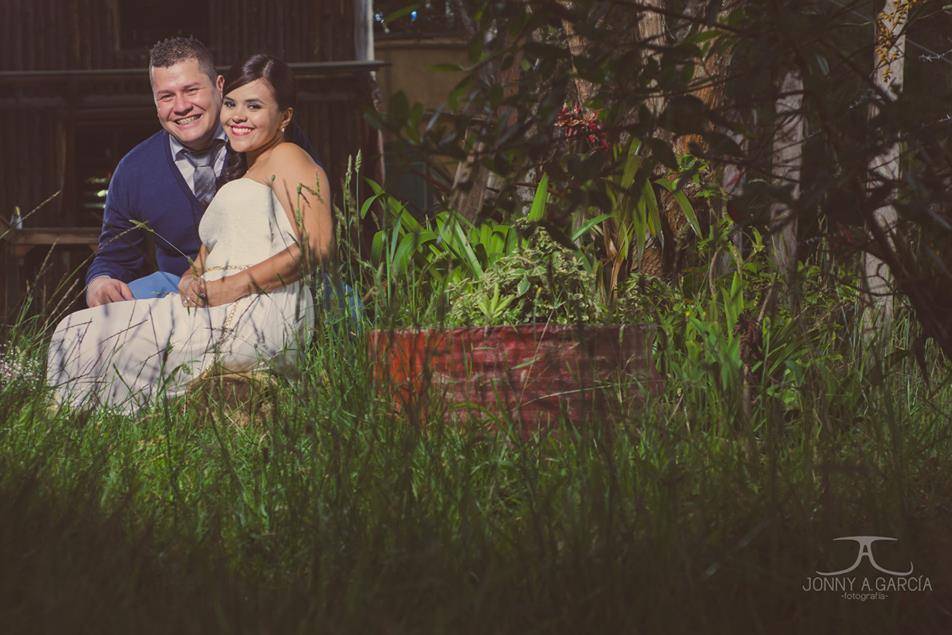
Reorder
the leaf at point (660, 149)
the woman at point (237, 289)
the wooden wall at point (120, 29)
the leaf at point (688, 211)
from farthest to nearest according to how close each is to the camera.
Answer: the wooden wall at point (120, 29)
the leaf at point (688, 211)
the woman at point (237, 289)
the leaf at point (660, 149)

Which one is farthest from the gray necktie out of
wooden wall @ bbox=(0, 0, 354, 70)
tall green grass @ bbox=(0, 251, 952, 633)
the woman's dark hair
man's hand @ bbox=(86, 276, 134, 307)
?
wooden wall @ bbox=(0, 0, 354, 70)

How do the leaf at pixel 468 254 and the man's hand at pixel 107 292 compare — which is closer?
the leaf at pixel 468 254

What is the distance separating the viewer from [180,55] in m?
4.84

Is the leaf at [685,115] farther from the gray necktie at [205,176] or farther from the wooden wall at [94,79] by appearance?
the wooden wall at [94,79]

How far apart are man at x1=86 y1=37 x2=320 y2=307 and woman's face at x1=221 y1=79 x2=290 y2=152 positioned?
23 cm

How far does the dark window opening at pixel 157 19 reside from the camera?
1491cm

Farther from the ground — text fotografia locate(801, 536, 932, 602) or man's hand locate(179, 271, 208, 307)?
man's hand locate(179, 271, 208, 307)

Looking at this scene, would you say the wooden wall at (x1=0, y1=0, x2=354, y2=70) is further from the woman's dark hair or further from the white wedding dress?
the white wedding dress

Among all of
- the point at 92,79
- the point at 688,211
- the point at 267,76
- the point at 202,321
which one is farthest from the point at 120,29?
the point at 688,211

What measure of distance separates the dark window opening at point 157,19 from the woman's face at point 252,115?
1106 centimetres

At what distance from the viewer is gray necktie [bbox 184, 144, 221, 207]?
4926 mm

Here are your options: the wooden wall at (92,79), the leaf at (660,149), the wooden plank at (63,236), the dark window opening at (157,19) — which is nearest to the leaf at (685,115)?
the leaf at (660,149)

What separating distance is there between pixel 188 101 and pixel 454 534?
3.15 m

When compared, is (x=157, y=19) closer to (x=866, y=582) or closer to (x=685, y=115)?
(x=685, y=115)
